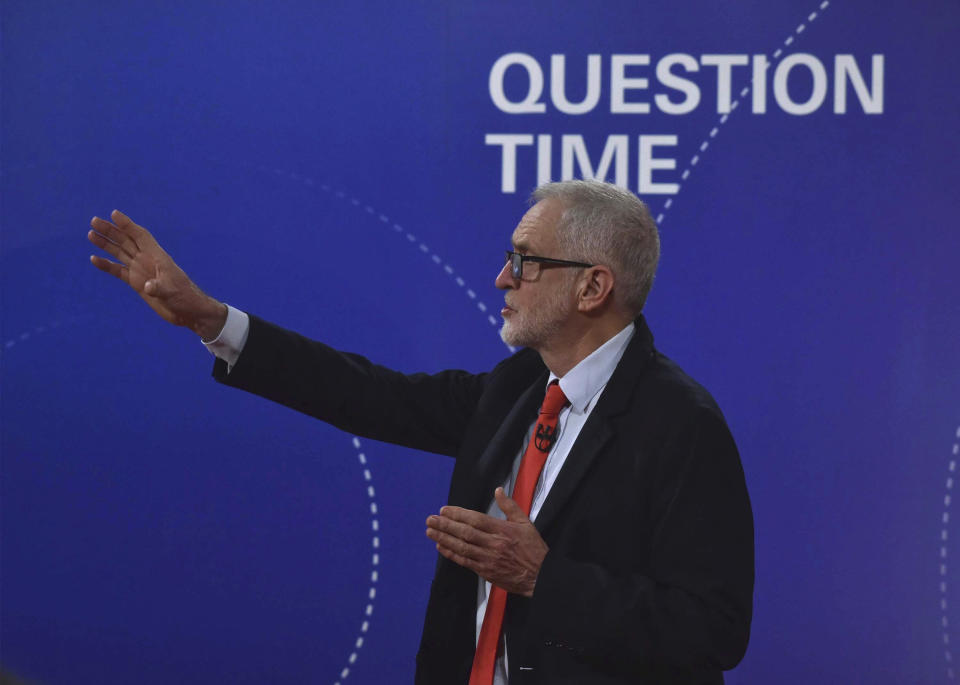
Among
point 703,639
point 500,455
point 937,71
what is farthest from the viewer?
point 937,71

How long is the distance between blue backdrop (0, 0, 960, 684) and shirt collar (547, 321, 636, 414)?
1022mm

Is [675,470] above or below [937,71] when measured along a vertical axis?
below

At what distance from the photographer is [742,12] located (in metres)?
2.80

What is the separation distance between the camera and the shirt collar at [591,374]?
179 centimetres

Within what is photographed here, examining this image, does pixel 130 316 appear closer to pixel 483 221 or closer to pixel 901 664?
pixel 483 221

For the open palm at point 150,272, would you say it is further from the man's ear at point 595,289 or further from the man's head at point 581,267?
the man's ear at point 595,289

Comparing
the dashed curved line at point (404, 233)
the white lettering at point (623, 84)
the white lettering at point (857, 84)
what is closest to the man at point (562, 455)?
the dashed curved line at point (404, 233)

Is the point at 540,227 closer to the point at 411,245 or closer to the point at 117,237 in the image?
the point at 117,237

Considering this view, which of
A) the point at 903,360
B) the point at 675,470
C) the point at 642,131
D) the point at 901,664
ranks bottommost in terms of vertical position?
the point at 901,664

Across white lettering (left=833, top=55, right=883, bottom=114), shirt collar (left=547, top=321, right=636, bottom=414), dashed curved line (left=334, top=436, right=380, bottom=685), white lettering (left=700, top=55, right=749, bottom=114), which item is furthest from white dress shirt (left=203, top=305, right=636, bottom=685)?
white lettering (left=833, top=55, right=883, bottom=114)

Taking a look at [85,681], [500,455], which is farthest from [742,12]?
[85,681]

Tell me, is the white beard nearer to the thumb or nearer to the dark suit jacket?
the dark suit jacket

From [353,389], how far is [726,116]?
1.45 metres

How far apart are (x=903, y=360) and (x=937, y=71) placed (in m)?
0.81
